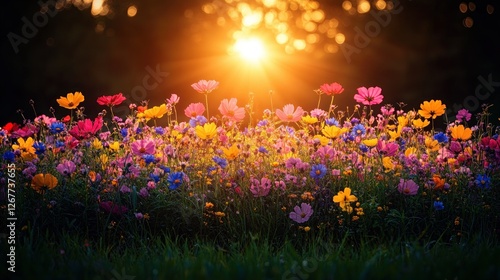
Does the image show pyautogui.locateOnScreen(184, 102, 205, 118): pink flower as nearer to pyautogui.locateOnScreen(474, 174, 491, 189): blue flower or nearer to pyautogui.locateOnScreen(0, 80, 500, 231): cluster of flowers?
pyautogui.locateOnScreen(0, 80, 500, 231): cluster of flowers

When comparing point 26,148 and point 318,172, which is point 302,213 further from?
point 26,148

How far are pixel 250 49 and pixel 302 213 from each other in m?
8.95

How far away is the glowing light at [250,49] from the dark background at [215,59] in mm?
239

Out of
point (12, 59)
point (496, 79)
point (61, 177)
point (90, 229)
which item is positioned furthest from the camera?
point (12, 59)

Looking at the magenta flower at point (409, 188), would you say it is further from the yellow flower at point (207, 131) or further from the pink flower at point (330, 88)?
the yellow flower at point (207, 131)

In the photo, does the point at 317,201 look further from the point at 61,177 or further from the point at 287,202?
the point at 61,177

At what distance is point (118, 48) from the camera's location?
12.9 meters

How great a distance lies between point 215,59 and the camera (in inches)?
495

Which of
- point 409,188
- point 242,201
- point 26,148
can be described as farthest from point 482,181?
point 26,148

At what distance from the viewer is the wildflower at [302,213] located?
11.7 ft

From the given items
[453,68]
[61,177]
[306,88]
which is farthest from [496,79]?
[61,177]

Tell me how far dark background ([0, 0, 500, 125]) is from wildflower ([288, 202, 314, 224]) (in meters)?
7.95

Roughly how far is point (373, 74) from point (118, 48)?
5.63 meters

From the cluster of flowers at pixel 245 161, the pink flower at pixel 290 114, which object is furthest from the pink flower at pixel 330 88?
the pink flower at pixel 290 114
